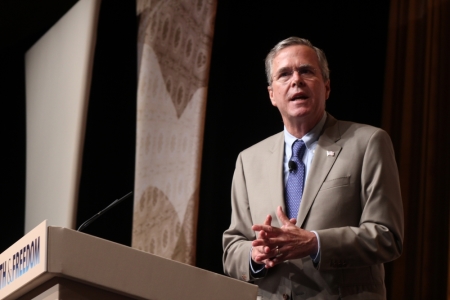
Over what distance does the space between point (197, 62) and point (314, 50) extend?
1.72 m

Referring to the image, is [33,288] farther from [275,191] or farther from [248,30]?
[248,30]

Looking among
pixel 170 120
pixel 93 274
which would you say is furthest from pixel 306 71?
pixel 170 120

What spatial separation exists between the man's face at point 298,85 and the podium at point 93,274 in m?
1.10

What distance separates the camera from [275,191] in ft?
7.64

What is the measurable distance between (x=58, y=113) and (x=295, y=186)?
2.03 meters

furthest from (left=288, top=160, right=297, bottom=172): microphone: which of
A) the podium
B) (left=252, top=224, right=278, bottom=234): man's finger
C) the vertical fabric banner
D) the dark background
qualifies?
the dark background

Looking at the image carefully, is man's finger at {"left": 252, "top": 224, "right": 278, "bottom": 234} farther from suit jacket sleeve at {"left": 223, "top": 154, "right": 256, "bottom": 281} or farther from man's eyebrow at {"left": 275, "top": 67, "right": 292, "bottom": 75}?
man's eyebrow at {"left": 275, "top": 67, "right": 292, "bottom": 75}

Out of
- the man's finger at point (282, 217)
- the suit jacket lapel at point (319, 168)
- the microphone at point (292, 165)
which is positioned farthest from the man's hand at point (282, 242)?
the microphone at point (292, 165)

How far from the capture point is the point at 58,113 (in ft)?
12.7

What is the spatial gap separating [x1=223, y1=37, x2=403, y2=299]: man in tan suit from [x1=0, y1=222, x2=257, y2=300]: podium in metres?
0.58

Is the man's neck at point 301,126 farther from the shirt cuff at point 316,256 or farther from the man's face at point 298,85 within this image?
the shirt cuff at point 316,256

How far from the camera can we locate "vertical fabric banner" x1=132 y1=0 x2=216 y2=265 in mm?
3801

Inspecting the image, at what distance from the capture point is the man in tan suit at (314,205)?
2080 mm

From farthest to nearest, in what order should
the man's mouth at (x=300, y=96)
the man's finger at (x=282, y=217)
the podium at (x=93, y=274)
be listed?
1. the man's mouth at (x=300, y=96)
2. the man's finger at (x=282, y=217)
3. the podium at (x=93, y=274)
